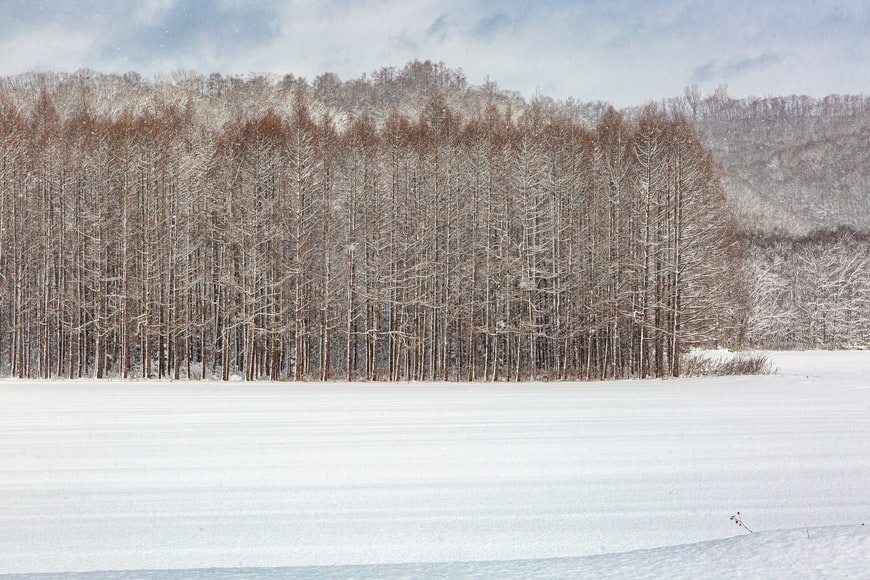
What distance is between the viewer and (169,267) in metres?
30.8

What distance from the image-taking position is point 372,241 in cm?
2964

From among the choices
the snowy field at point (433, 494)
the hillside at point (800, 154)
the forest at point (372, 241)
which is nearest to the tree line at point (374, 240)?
the forest at point (372, 241)

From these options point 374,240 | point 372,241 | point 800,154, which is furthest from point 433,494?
point 800,154

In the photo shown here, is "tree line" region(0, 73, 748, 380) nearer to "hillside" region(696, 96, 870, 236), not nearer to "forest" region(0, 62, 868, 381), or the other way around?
"forest" region(0, 62, 868, 381)

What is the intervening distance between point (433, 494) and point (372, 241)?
23523mm

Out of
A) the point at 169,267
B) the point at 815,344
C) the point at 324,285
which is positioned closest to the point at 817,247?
the point at 815,344

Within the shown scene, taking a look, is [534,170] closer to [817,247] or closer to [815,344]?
[815,344]

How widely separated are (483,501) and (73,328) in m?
28.2

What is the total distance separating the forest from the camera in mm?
28844

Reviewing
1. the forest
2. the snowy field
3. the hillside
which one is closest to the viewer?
the snowy field

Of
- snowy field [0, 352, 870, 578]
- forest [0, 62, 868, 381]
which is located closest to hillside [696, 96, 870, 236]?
forest [0, 62, 868, 381]

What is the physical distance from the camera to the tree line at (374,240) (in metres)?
28.8

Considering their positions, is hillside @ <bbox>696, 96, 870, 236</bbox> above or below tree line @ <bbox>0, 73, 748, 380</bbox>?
above

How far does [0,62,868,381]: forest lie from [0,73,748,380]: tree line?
0.39ft
